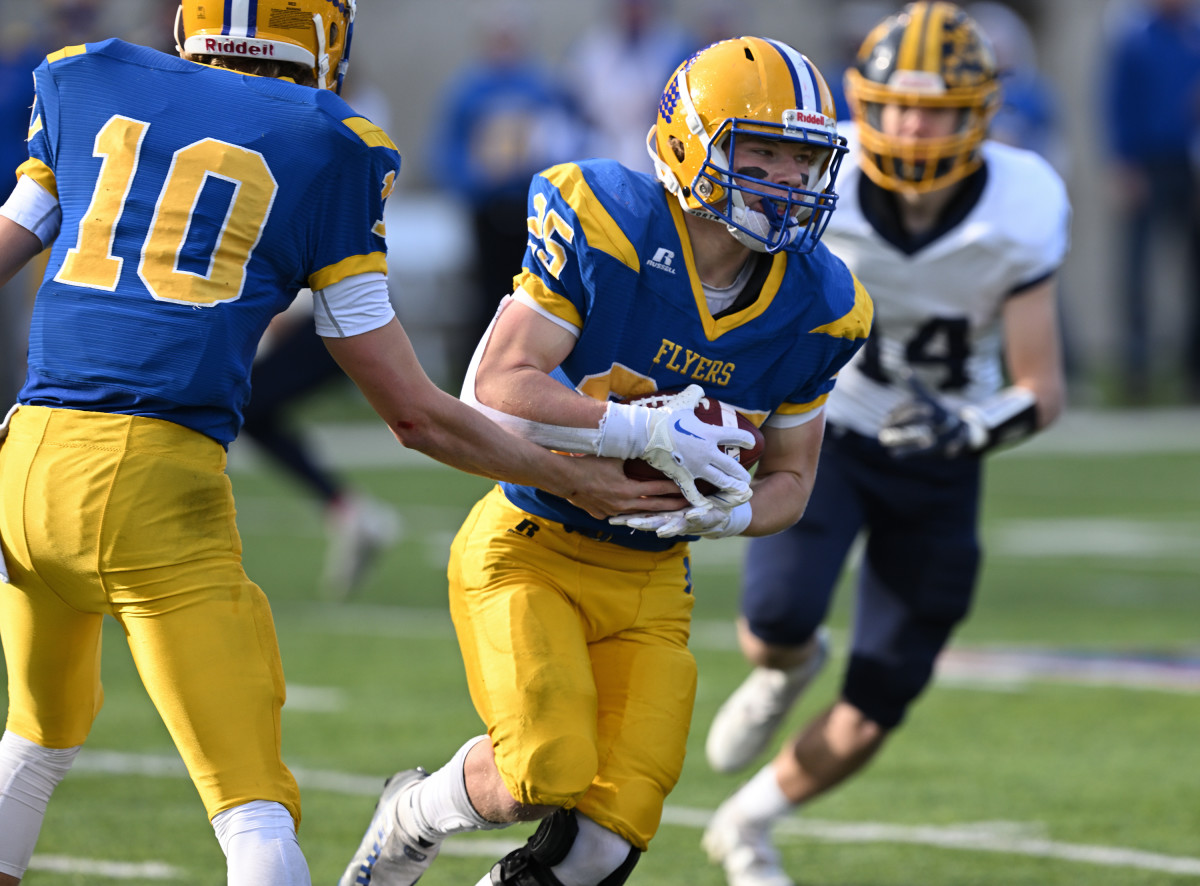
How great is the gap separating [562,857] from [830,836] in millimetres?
1604

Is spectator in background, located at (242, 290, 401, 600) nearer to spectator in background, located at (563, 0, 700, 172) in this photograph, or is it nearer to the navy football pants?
the navy football pants

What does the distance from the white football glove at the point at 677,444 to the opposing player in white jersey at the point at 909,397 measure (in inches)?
47.9

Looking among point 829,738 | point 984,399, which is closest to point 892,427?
point 984,399

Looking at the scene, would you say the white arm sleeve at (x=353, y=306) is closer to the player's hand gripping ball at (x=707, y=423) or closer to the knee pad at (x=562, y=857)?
the player's hand gripping ball at (x=707, y=423)

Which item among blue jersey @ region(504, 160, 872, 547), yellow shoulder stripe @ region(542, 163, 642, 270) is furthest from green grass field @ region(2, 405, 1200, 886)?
yellow shoulder stripe @ region(542, 163, 642, 270)

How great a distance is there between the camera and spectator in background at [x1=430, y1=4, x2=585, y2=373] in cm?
1209

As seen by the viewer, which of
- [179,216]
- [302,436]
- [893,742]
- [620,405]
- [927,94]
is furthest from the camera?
Result: [302,436]

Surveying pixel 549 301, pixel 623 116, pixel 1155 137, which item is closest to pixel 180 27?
pixel 549 301

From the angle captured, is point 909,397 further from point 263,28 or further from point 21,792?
point 21,792

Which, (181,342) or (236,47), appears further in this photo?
(236,47)

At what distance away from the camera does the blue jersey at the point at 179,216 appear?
2.86 meters

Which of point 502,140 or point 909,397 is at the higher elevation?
point 909,397

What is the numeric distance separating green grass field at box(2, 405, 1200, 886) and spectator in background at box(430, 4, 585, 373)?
3.56 m

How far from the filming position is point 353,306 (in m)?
2.93
